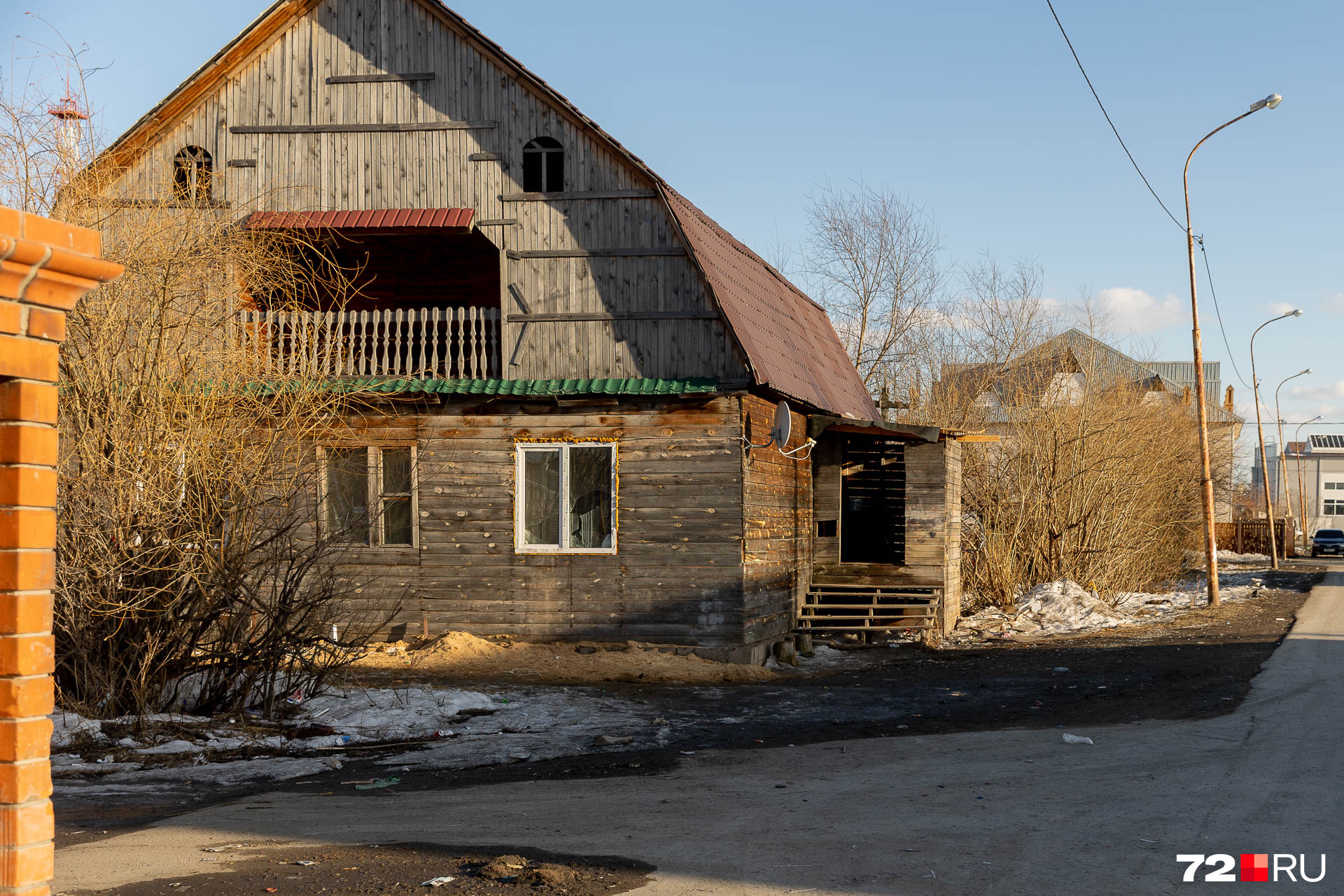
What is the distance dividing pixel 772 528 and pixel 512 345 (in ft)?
14.8

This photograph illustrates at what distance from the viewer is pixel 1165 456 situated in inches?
1077

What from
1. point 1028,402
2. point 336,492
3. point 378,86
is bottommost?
point 336,492

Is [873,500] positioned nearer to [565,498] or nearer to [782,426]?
[782,426]

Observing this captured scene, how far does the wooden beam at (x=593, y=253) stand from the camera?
15352 mm

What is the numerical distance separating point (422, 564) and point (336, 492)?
1580 mm

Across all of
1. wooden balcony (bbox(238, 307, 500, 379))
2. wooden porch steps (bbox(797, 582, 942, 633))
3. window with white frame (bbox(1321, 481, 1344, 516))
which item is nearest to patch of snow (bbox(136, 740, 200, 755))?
wooden balcony (bbox(238, 307, 500, 379))

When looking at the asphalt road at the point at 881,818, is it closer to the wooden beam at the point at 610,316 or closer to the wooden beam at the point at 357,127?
the wooden beam at the point at 610,316

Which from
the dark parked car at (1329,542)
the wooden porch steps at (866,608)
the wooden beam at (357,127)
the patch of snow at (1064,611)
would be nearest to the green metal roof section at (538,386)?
the wooden beam at (357,127)

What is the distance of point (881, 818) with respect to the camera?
7.27m

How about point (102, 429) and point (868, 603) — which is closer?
point (102, 429)

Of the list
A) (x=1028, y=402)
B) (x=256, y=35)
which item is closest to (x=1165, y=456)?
(x=1028, y=402)

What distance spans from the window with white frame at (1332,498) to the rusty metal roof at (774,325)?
76.2 metres

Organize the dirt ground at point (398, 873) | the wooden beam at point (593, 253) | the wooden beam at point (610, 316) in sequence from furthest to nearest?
the wooden beam at point (593, 253) → the wooden beam at point (610, 316) → the dirt ground at point (398, 873)

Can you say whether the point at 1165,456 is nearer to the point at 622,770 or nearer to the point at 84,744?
the point at 622,770
